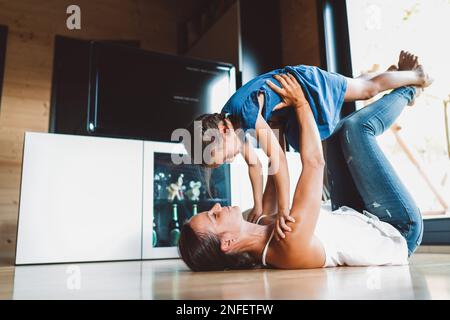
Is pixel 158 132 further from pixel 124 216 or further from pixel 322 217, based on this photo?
pixel 322 217

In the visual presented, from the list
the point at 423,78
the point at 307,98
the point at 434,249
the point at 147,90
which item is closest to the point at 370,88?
the point at 423,78

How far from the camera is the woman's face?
1169 millimetres

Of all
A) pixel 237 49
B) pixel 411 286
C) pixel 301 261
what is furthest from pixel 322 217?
pixel 237 49

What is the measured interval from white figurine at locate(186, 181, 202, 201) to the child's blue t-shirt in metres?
0.97

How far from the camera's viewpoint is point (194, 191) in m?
2.36

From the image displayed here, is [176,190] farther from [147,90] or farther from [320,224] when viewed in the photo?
[320,224]

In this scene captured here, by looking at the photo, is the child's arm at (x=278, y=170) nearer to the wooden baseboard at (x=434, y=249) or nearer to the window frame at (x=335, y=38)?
the wooden baseboard at (x=434, y=249)

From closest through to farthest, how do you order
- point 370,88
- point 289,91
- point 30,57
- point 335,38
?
1. point 289,91
2. point 370,88
3. point 335,38
4. point 30,57

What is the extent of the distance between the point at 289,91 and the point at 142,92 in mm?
1240

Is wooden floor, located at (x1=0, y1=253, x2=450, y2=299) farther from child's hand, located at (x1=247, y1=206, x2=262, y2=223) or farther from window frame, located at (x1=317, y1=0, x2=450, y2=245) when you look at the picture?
window frame, located at (x1=317, y1=0, x2=450, y2=245)

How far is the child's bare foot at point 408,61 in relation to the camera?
163 cm

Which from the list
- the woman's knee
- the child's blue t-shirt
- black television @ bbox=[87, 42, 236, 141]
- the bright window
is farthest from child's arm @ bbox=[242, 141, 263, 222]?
the bright window

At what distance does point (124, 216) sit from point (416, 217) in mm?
1332

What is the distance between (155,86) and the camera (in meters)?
2.41
